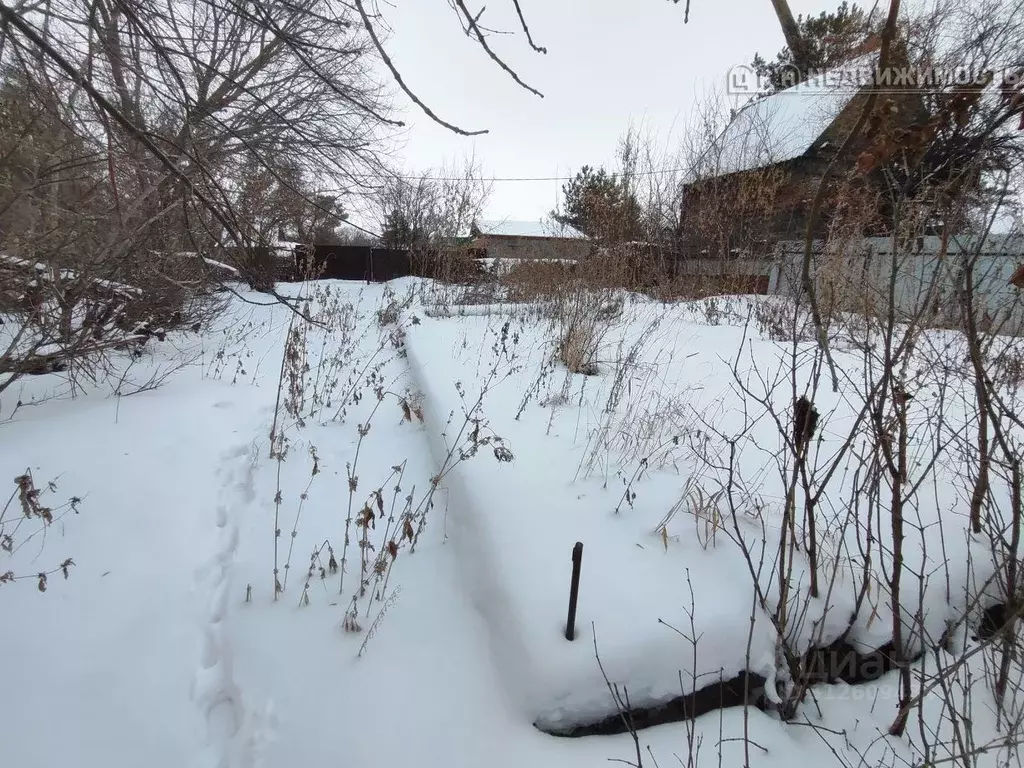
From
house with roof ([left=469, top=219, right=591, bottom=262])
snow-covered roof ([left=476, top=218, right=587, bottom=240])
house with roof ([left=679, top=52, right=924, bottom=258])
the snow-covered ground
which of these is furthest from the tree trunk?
snow-covered roof ([left=476, top=218, right=587, bottom=240])

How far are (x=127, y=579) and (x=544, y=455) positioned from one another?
172 centimetres

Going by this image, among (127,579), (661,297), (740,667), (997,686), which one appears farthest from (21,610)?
(661,297)

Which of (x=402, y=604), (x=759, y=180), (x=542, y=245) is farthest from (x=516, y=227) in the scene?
(x=402, y=604)

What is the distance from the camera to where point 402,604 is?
1.61 metres

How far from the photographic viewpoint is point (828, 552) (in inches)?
62.3

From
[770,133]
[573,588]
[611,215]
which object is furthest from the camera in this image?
[770,133]

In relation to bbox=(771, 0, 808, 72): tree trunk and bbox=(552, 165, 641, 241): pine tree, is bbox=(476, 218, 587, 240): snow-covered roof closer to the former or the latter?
bbox=(552, 165, 641, 241): pine tree

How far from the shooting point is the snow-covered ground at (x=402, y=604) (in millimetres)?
1178

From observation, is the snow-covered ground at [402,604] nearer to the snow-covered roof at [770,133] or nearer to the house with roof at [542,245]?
the house with roof at [542,245]

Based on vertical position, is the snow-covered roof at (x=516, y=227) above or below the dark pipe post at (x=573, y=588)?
above

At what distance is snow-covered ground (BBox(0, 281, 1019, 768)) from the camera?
1.18 m

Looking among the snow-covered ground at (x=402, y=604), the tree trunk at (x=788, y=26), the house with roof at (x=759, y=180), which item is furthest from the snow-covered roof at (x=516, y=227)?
the tree trunk at (x=788, y=26)

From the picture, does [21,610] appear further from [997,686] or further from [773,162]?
[773,162]

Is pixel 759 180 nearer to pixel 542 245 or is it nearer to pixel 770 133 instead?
pixel 770 133
